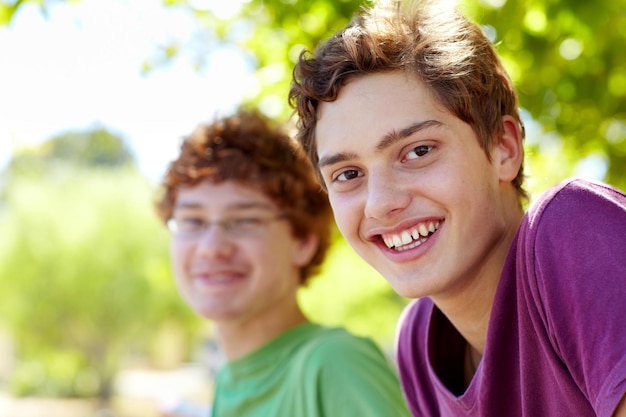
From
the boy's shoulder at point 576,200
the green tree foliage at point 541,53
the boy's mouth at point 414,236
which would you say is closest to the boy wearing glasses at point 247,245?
the green tree foliage at point 541,53

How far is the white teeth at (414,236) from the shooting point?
1754 mm

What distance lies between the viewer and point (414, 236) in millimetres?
1761

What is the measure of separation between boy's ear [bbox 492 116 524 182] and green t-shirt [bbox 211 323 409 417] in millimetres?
1015

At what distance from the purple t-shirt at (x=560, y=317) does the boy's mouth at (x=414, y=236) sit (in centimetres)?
19

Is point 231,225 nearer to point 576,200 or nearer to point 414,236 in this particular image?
point 414,236

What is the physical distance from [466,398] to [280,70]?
102 inches

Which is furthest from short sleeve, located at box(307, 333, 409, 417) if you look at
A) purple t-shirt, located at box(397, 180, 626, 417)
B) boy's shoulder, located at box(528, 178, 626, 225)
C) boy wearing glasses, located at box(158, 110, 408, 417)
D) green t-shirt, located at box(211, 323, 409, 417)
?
boy's shoulder, located at box(528, 178, 626, 225)

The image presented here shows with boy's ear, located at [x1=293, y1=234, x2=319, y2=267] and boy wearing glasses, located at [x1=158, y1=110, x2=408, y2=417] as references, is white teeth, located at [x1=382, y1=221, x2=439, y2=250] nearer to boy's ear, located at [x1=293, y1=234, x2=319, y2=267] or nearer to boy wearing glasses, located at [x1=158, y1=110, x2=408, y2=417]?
boy wearing glasses, located at [x1=158, y1=110, x2=408, y2=417]

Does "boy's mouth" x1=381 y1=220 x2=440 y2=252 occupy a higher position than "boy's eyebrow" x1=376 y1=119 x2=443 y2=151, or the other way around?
"boy's eyebrow" x1=376 y1=119 x2=443 y2=151

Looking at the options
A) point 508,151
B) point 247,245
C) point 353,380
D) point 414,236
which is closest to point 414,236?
point 414,236

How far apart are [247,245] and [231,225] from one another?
10 cm

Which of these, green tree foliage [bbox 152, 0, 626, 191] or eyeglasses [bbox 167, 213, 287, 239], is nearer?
eyeglasses [bbox 167, 213, 287, 239]

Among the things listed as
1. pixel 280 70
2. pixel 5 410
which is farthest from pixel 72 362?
pixel 280 70

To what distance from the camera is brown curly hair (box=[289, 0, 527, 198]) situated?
179cm
